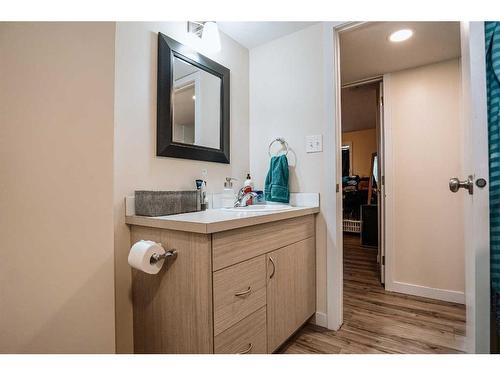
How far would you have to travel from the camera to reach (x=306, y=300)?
1.46 metres

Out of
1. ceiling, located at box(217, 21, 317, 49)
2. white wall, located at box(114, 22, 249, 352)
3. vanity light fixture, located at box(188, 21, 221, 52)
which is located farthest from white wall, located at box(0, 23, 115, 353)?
ceiling, located at box(217, 21, 317, 49)

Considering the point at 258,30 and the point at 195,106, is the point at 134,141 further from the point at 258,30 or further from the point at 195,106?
the point at 258,30

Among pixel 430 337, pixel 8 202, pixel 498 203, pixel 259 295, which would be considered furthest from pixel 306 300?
pixel 8 202

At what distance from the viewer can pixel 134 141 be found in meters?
1.18

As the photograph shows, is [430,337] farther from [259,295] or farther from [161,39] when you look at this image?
[161,39]

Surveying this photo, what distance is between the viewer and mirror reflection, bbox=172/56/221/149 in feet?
4.56

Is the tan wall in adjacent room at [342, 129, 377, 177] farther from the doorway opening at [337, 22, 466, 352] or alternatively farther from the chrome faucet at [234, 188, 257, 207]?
the chrome faucet at [234, 188, 257, 207]

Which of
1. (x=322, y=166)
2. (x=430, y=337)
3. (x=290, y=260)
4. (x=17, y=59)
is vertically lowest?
(x=430, y=337)

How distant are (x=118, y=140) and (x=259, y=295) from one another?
947 millimetres

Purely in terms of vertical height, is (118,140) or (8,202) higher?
(118,140)

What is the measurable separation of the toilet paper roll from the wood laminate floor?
0.88m

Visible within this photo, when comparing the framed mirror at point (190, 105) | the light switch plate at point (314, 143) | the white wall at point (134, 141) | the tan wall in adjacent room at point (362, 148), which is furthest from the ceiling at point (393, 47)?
the tan wall in adjacent room at point (362, 148)

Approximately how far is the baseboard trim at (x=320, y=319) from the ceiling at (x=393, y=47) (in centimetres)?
181
